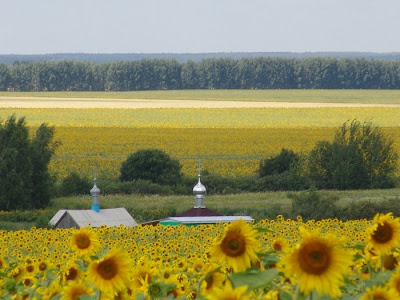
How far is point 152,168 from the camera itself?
46750 millimetres

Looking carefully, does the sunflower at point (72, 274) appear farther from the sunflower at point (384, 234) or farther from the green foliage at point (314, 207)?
the green foliage at point (314, 207)

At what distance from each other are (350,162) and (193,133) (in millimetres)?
38491

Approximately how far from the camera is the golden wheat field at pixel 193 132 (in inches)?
2426

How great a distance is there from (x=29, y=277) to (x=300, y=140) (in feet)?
238

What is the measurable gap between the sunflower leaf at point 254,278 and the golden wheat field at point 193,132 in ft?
160

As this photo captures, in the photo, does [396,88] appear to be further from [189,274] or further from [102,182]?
[189,274]

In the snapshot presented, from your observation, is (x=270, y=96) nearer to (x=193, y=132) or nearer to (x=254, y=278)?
(x=193, y=132)

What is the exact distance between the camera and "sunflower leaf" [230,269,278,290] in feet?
10.6

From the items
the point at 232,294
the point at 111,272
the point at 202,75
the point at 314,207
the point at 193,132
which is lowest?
the point at 202,75

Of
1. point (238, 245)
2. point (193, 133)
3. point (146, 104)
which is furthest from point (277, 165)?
point (146, 104)

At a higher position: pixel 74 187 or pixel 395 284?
pixel 395 284

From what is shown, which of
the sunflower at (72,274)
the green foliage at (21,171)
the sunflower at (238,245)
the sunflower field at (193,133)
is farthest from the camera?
the sunflower field at (193,133)

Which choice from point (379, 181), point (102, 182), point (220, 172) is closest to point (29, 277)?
point (102, 182)

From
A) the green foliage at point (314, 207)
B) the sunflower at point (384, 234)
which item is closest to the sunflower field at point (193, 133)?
the green foliage at point (314, 207)
